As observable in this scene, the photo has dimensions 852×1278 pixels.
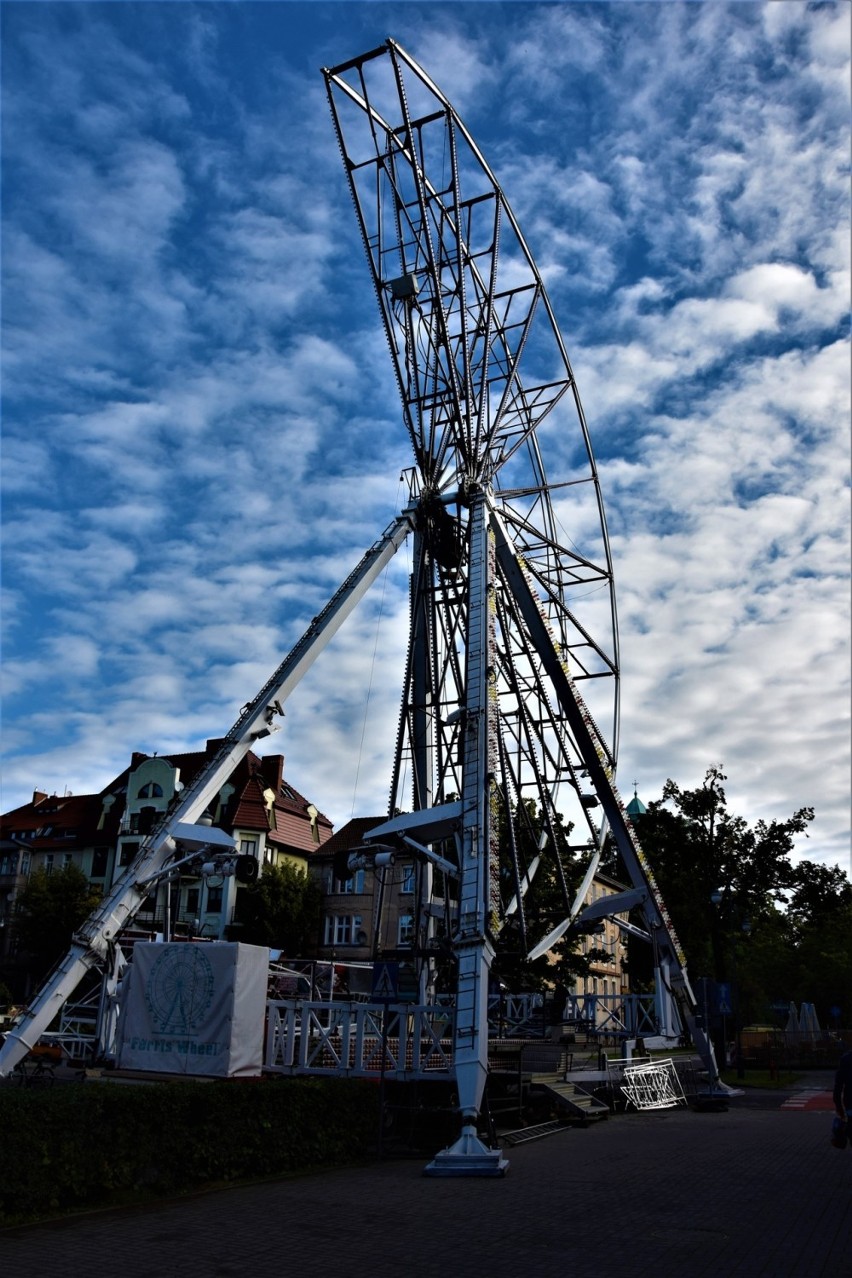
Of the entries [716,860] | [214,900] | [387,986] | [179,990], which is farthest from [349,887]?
[387,986]

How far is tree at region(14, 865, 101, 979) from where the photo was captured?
160 ft

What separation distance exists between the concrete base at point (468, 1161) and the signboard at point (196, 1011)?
3370mm

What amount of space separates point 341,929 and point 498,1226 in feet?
148

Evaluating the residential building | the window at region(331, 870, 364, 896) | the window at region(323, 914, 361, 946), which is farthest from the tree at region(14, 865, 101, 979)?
the window at region(331, 870, 364, 896)

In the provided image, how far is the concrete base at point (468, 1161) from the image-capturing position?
44.5 ft

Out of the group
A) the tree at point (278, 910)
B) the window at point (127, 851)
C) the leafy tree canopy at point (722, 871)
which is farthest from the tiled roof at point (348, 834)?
the leafy tree canopy at point (722, 871)

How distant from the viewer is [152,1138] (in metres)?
11.3

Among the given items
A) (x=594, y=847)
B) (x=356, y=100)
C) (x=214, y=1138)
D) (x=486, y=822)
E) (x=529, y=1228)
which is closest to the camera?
(x=529, y=1228)

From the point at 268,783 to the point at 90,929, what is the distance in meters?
39.2

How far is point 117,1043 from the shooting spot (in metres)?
18.1

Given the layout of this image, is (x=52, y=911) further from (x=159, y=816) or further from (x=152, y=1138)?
(x=152, y=1138)

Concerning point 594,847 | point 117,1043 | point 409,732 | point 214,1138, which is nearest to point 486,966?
point 214,1138

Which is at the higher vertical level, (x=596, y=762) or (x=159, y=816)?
(x=159, y=816)

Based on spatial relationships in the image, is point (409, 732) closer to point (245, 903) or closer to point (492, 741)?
point (492, 741)
